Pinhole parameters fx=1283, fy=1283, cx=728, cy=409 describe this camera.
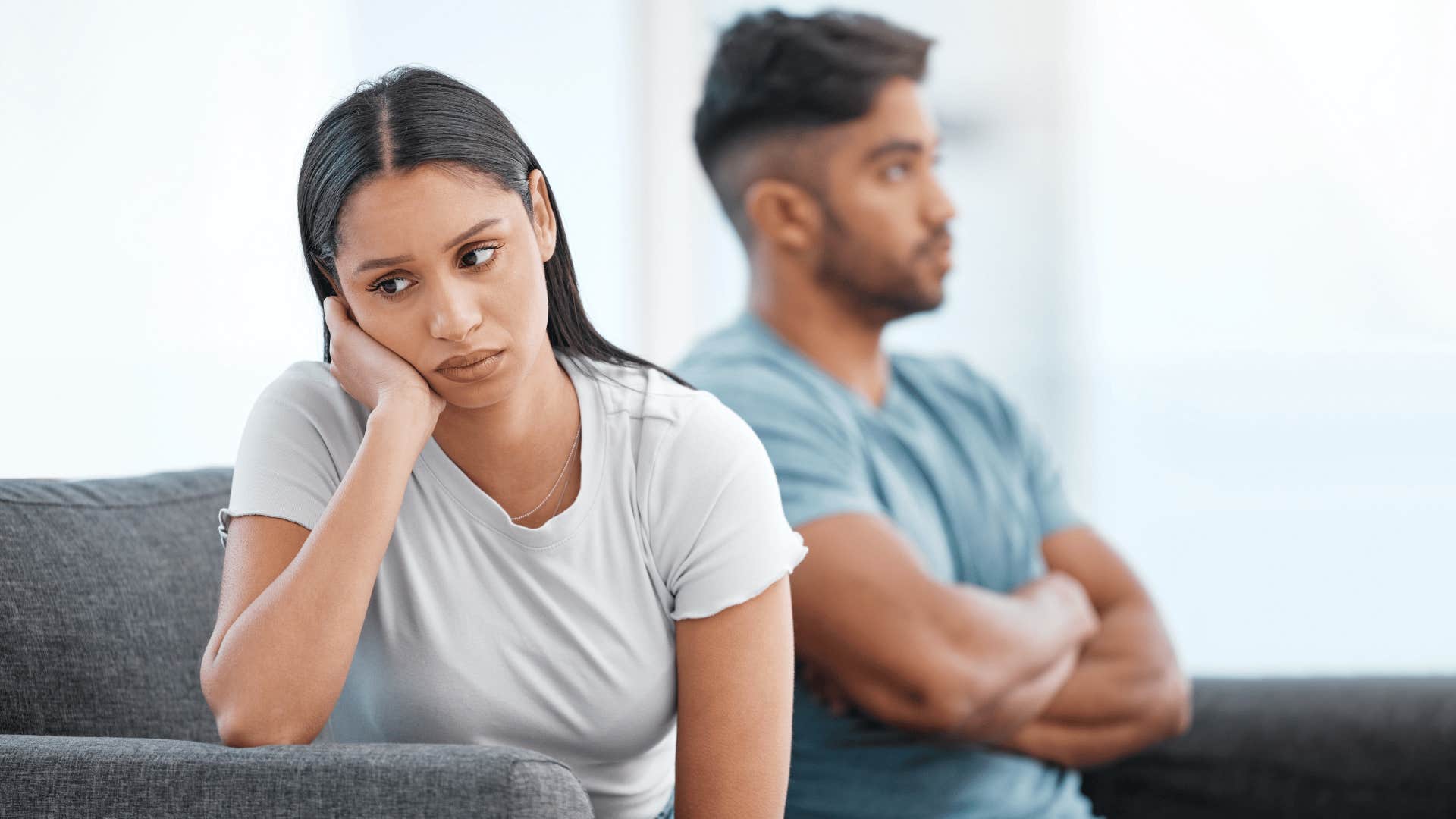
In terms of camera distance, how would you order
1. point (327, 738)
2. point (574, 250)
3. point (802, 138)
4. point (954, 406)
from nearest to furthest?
point (327, 738) → point (802, 138) → point (954, 406) → point (574, 250)

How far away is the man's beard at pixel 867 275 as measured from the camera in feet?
5.25

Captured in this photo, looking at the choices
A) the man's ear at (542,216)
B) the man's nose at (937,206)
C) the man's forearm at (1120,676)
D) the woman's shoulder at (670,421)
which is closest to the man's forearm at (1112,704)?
the man's forearm at (1120,676)

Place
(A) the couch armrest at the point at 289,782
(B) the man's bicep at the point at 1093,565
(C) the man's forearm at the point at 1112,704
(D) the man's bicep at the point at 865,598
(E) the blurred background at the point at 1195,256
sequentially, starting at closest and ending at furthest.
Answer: (A) the couch armrest at the point at 289,782, (D) the man's bicep at the point at 865,598, (C) the man's forearm at the point at 1112,704, (B) the man's bicep at the point at 1093,565, (E) the blurred background at the point at 1195,256

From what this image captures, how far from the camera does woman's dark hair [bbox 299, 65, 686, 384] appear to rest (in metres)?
0.92

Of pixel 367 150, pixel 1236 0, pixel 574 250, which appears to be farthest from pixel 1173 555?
pixel 367 150

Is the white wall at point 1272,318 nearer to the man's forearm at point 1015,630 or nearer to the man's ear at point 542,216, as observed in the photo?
the man's forearm at point 1015,630

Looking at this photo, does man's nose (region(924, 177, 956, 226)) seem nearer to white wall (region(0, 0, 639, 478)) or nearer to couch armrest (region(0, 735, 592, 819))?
white wall (region(0, 0, 639, 478))

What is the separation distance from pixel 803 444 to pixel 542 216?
49 centimetres

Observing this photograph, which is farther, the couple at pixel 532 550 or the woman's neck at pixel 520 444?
the woman's neck at pixel 520 444

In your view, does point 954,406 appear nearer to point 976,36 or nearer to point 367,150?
point 367,150

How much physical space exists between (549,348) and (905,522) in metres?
0.58

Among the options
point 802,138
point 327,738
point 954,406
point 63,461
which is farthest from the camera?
point 954,406

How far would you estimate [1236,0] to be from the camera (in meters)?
2.69

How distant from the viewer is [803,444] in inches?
55.7
